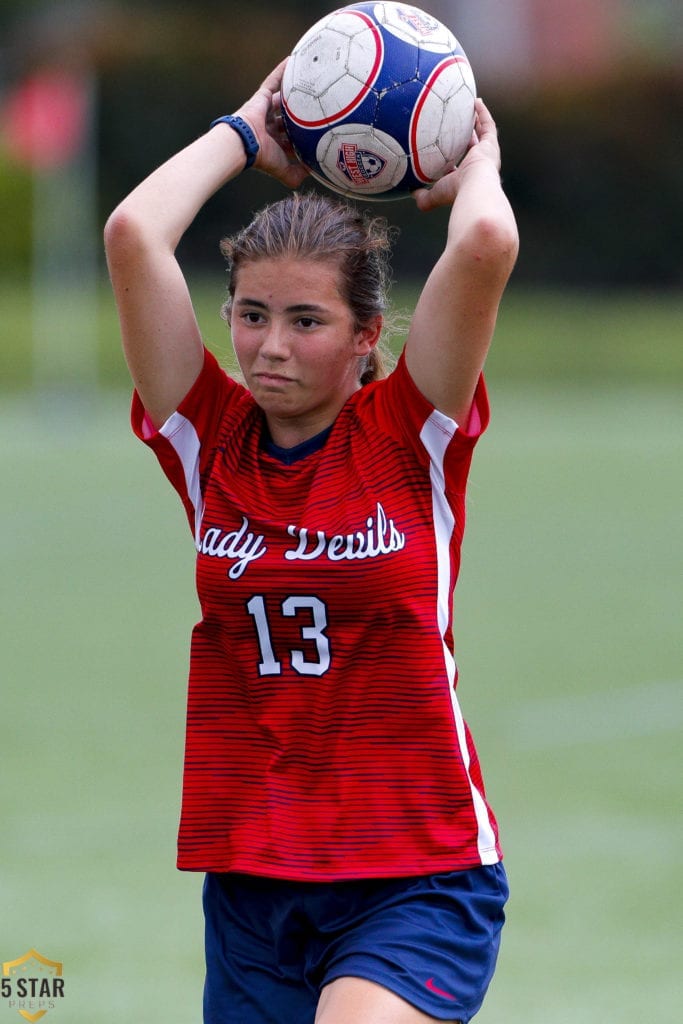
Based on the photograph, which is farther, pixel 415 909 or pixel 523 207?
pixel 523 207

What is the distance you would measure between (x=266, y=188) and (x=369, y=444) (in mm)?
39758

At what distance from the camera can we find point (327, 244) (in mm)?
3619

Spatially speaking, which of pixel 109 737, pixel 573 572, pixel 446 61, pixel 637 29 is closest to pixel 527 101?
pixel 637 29

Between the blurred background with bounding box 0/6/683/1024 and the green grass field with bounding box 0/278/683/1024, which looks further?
the blurred background with bounding box 0/6/683/1024

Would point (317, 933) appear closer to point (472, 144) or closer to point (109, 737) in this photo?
point (472, 144)

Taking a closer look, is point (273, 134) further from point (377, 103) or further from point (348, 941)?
point (348, 941)

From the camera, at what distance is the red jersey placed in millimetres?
3389

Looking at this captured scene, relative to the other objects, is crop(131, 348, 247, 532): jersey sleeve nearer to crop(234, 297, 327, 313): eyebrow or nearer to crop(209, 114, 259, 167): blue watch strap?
crop(234, 297, 327, 313): eyebrow

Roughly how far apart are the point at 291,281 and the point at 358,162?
1.59 feet

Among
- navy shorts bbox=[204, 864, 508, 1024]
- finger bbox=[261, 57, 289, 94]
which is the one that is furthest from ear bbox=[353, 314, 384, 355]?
navy shorts bbox=[204, 864, 508, 1024]

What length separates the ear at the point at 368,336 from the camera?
369 centimetres

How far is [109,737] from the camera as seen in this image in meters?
8.00

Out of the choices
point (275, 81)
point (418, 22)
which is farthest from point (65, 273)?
point (418, 22)
